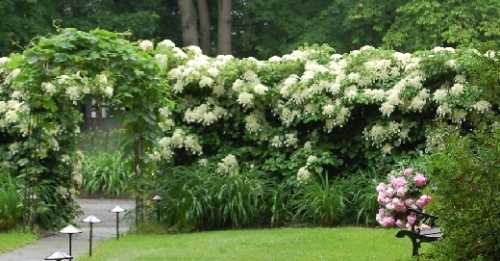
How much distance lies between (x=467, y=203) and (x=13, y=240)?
7.38 m

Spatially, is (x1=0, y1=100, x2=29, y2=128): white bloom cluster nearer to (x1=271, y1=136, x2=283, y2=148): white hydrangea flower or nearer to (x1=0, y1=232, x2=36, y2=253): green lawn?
(x1=0, y1=232, x2=36, y2=253): green lawn

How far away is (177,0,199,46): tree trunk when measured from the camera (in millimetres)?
28953

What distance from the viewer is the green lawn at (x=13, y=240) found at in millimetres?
10586

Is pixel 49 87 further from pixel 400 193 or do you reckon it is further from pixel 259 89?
pixel 400 193

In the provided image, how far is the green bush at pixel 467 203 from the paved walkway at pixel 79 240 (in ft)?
18.4

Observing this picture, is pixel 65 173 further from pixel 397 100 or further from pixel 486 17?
pixel 486 17

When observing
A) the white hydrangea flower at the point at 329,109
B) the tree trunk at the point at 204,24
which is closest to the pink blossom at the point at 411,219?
the white hydrangea flower at the point at 329,109

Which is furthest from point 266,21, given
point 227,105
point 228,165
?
point 228,165

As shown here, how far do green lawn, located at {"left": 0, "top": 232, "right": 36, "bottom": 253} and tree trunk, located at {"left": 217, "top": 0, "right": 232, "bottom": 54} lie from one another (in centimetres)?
1772

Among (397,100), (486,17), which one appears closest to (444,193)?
(397,100)

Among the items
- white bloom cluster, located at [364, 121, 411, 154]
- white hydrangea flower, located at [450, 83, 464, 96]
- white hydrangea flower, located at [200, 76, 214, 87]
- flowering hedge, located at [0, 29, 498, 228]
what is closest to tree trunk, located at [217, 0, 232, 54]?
flowering hedge, located at [0, 29, 498, 228]

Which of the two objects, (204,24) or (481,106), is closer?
(481,106)

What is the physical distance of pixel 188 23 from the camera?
2898cm

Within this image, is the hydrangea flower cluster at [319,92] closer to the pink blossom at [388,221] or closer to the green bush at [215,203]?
the green bush at [215,203]
